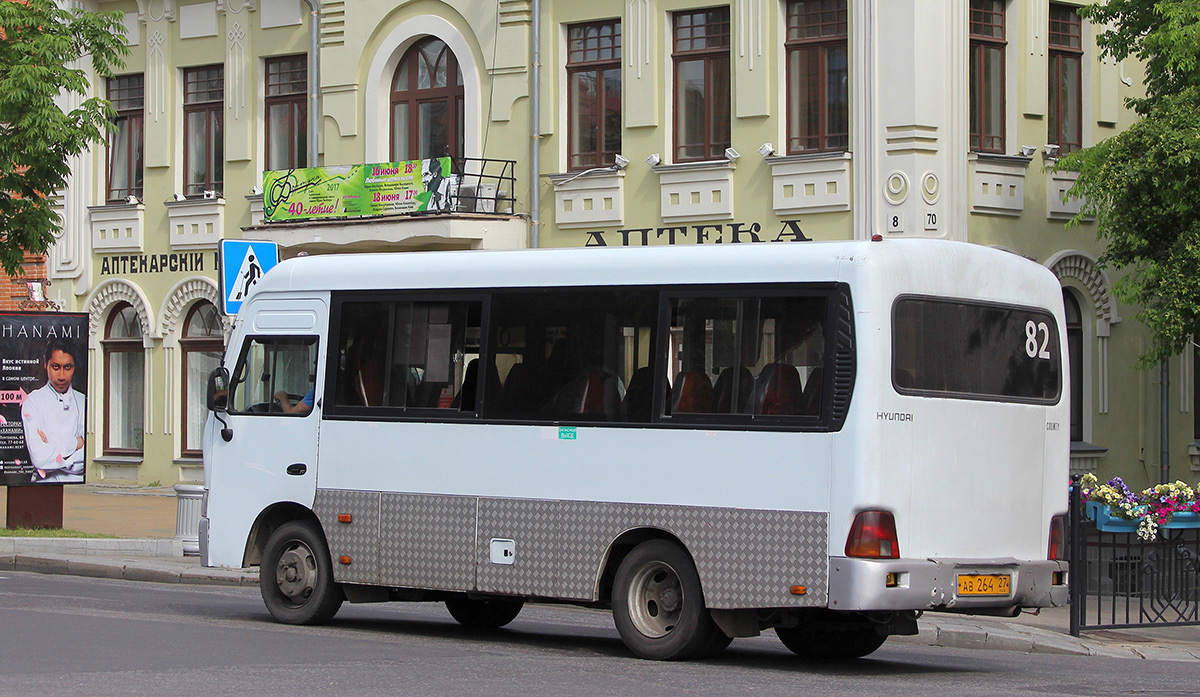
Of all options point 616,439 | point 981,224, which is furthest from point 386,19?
point 616,439

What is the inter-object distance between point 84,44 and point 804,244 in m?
15.0

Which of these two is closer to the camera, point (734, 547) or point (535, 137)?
point (734, 547)

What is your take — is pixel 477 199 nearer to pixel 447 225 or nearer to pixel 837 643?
pixel 447 225

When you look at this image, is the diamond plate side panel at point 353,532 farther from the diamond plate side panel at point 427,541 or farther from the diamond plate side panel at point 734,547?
the diamond plate side panel at point 734,547

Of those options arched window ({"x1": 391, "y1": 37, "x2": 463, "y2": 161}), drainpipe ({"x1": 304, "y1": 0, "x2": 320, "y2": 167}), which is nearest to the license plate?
arched window ({"x1": 391, "y1": 37, "x2": 463, "y2": 161})

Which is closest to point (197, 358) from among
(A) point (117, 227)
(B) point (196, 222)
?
(B) point (196, 222)

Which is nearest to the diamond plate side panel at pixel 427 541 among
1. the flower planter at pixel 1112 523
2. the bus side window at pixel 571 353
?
the bus side window at pixel 571 353

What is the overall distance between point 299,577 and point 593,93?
14.7m

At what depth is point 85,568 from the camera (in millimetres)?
17719

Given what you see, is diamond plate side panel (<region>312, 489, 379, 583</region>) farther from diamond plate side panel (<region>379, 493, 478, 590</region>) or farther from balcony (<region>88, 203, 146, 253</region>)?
balcony (<region>88, 203, 146, 253</region>)

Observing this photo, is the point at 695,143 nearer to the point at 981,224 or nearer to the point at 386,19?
the point at 981,224

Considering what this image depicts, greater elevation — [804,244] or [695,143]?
[695,143]

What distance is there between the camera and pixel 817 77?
2394 cm

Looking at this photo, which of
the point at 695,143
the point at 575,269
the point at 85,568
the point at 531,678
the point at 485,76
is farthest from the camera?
the point at 485,76
